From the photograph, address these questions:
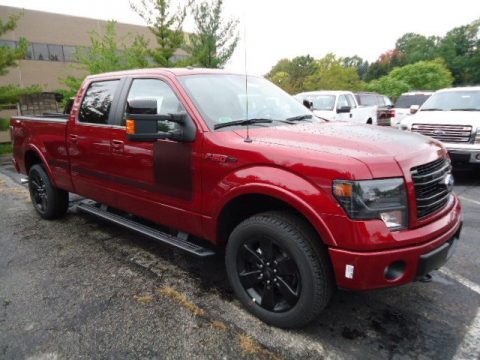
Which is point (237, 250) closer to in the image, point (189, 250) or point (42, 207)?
point (189, 250)

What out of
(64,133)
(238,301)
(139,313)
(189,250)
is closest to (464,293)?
(238,301)

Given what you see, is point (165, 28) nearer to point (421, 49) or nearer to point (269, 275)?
point (269, 275)

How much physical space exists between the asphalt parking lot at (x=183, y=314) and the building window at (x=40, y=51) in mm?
35214

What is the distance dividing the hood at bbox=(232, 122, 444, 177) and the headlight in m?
0.08

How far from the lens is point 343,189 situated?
2.31 meters

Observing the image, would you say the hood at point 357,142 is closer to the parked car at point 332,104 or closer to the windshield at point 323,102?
the parked car at point 332,104

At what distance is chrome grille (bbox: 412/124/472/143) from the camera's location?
6992 millimetres

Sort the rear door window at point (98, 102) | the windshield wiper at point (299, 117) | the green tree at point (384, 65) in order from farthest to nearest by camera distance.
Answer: the green tree at point (384, 65) → the rear door window at point (98, 102) → the windshield wiper at point (299, 117)

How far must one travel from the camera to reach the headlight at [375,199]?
7.54 feet

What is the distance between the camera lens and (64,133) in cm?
463

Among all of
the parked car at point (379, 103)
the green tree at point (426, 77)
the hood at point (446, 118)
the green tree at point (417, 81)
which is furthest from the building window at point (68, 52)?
the hood at point (446, 118)

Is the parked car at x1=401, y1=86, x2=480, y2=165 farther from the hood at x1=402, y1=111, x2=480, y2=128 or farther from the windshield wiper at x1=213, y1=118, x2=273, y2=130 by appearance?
the windshield wiper at x1=213, y1=118, x2=273, y2=130

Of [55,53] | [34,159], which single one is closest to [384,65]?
[55,53]

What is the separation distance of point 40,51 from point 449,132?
1416 inches
